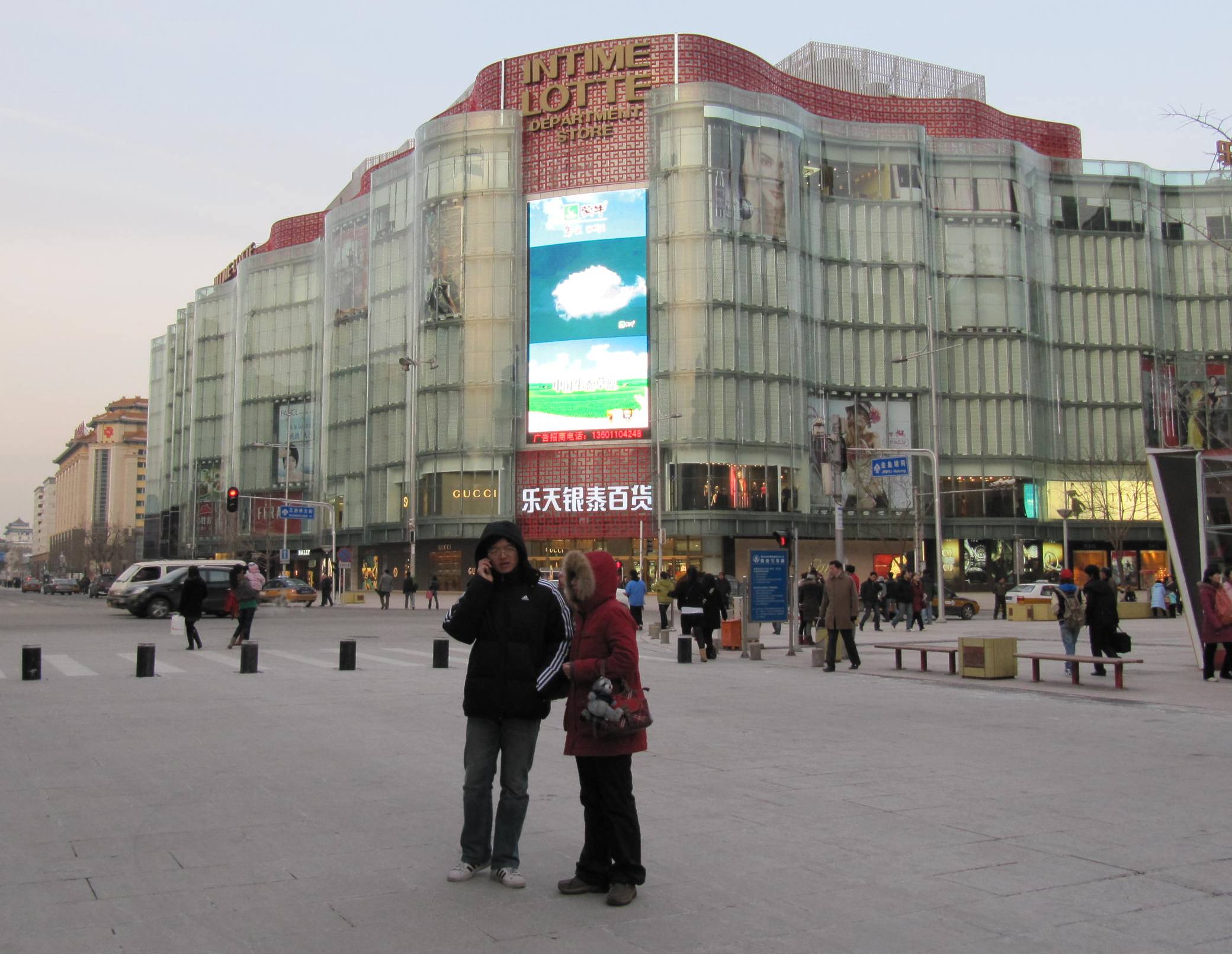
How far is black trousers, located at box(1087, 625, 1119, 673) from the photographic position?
17.4 meters

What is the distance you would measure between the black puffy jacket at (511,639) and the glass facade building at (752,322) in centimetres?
5794

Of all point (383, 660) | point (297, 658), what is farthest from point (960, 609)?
point (297, 658)

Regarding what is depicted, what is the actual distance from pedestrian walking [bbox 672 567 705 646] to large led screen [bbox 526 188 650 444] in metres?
43.7

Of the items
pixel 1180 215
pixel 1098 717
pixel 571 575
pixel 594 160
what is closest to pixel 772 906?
pixel 571 575

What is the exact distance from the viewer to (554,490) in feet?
224

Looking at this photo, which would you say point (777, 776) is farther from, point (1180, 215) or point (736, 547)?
point (1180, 215)

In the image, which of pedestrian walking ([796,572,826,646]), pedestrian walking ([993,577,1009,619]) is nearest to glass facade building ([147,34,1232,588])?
pedestrian walking ([993,577,1009,619])

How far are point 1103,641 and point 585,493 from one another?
50.8m

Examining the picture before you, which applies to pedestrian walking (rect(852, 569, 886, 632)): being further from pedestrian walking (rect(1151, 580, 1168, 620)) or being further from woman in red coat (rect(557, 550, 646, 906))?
woman in red coat (rect(557, 550, 646, 906))

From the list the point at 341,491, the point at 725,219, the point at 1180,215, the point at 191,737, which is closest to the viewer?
the point at 191,737

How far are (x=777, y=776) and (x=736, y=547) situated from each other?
58537 millimetres

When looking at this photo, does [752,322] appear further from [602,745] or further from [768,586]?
[602,745]

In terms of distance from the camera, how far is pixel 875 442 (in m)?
71.4

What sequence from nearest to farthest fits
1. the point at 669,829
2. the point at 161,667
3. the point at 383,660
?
1. the point at 669,829
2. the point at 161,667
3. the point at 383,660
